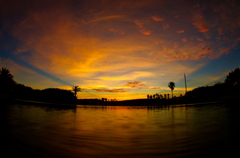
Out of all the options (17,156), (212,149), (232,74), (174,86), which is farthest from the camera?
(174,86)

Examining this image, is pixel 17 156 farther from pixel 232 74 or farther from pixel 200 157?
pixel 232 74

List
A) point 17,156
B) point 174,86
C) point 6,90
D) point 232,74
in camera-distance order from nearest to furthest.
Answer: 1. point 17,156
2. point 6,90
3. point 232,74
4. point 174,86

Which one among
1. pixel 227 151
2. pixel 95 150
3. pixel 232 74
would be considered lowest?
pixel 95 150

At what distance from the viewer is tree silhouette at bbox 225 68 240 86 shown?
5369 cm

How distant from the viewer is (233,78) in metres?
55.1

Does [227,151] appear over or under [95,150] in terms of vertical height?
over

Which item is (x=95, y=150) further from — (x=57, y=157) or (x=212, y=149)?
(x=212, y=149)

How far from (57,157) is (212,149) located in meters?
3.20

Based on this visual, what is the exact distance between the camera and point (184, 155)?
Answer: 2338 mm

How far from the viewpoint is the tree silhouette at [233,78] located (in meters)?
53.7

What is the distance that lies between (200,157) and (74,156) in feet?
7.98

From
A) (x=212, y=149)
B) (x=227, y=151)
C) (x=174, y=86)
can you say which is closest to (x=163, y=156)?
(x=212, y=149)

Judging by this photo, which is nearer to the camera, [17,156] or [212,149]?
[17,156]

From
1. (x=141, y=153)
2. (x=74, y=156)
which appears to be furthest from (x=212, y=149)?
(x=74, y=156)
